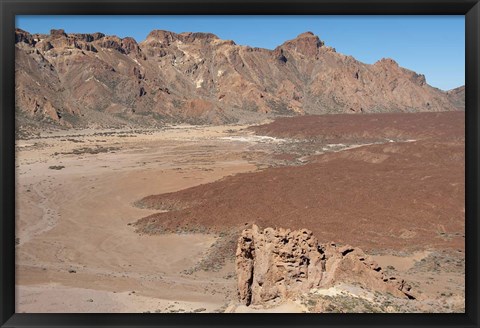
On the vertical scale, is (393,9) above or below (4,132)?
above

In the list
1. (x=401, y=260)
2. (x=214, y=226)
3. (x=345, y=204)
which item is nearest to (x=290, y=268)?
(x=401, y=260)

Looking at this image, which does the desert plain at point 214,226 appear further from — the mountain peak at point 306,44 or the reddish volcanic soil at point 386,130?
the mountain peak at point 306,44

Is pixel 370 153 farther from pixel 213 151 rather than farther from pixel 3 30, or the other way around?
pixel 3 30

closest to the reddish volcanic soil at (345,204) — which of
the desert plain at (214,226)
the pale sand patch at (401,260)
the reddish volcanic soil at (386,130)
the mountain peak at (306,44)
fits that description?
the desert plain at (214,226)

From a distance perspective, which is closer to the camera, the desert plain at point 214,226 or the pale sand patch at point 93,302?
the pale sand patch at point 93,302

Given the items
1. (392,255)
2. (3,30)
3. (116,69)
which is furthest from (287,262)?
(116,69)

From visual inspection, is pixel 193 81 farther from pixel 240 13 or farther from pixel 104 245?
pixel 240 13

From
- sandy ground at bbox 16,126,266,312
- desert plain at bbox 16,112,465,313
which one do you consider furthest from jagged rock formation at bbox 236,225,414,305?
sandy ground at bbox 16,126,266,312
